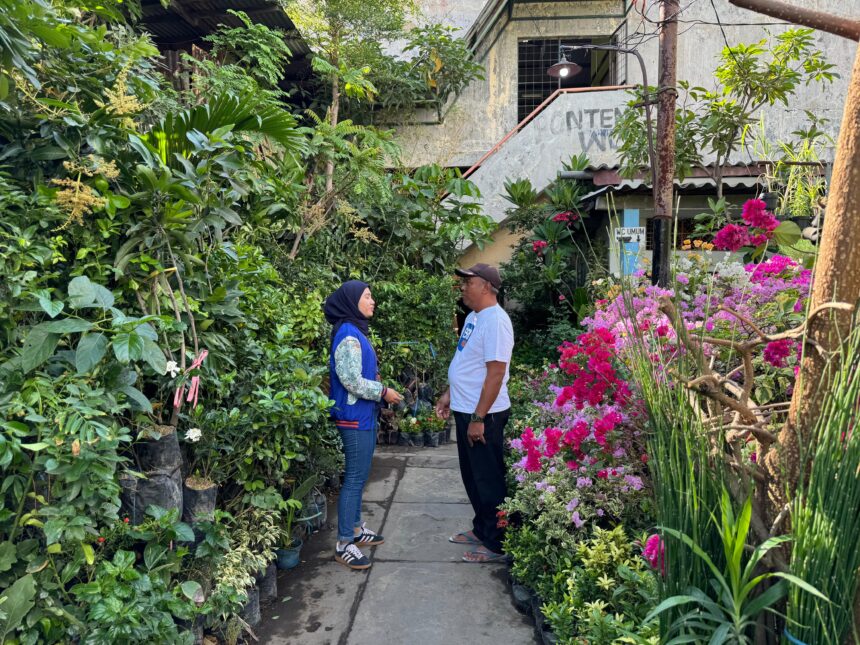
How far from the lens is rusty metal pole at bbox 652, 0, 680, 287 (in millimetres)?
4740

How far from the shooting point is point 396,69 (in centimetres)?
1091

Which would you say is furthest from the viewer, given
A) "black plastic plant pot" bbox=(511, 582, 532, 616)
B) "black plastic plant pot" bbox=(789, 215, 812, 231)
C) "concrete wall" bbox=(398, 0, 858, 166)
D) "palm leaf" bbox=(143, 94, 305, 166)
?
"concrete wall" bbox=(398, 0, 858, 166)

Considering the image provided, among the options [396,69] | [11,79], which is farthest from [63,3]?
[396,69]

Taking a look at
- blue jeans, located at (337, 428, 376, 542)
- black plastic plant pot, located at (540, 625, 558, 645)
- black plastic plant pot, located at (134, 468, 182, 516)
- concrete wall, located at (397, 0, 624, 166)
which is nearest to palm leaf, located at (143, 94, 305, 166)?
black plastic plant pot, located at (134, 468, 182, 516)

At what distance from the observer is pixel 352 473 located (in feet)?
11.7

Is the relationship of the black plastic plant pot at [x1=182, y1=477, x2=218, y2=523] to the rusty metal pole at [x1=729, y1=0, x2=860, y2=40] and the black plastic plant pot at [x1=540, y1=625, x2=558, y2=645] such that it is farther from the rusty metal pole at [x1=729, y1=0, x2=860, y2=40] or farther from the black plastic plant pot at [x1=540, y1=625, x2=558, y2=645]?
the rusty metal pole at [x1=729, y1=0, x2=860, y2=40]

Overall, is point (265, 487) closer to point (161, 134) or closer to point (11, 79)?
point (161, 134)

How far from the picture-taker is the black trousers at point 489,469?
11.8 ft

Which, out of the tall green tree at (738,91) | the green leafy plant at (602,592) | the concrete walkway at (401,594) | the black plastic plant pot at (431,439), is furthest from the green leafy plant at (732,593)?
the black plastic plant pot at (431,439)

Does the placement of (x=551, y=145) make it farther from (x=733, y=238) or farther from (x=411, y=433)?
(x=733, y=238)

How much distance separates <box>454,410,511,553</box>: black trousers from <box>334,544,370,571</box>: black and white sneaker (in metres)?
0.77

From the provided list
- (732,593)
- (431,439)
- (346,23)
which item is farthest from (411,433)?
(346,23)

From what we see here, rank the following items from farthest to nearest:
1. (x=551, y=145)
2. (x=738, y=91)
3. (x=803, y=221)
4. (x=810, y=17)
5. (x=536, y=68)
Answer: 1. (x=536, y=68)
2. (x=551, y=145)
3. (x=738, y=91)
4. (x=803, y=221)
5. (x=810, y=17)

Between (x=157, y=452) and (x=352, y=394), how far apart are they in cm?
121
